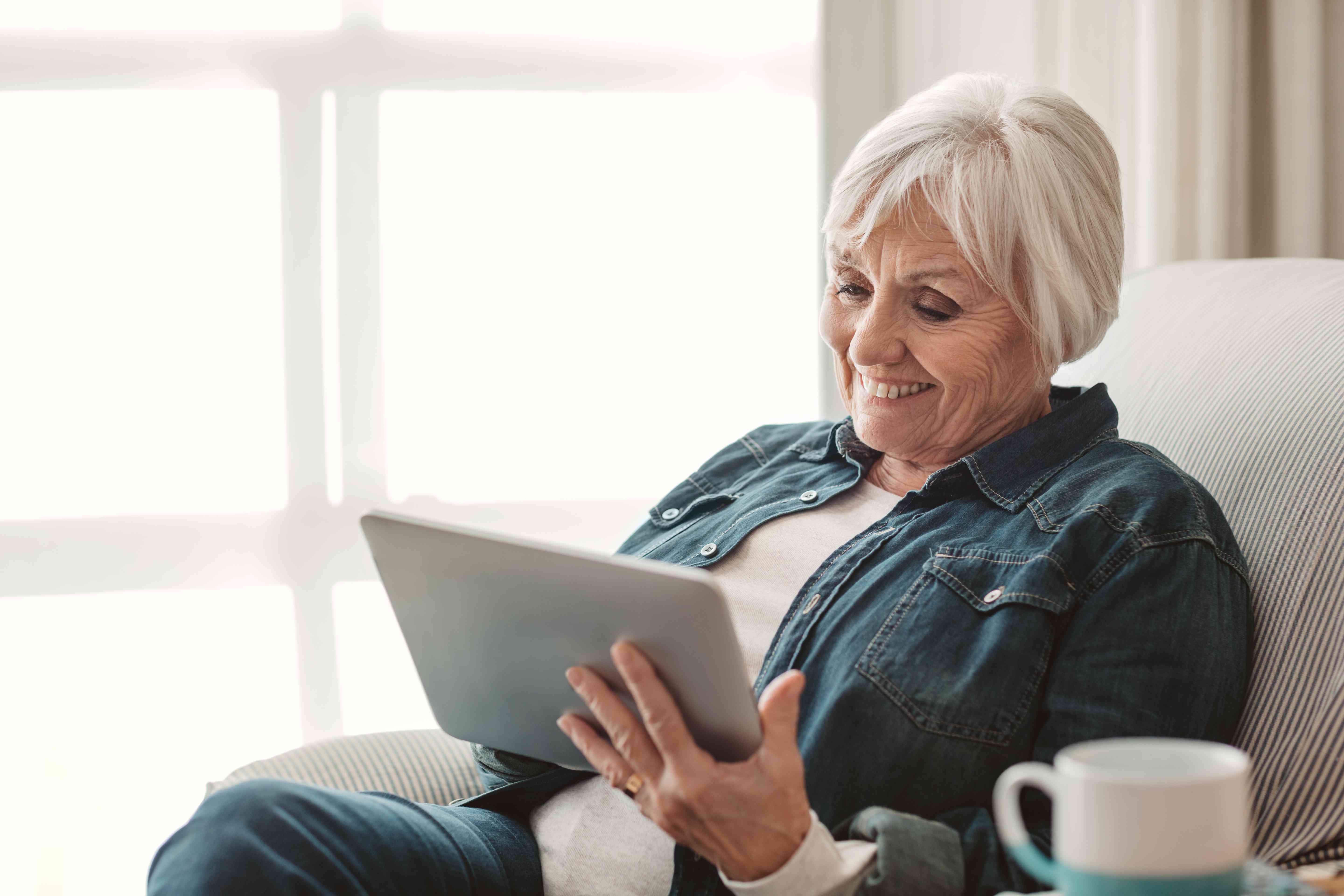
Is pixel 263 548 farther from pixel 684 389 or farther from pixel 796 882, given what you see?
pixel 796 882

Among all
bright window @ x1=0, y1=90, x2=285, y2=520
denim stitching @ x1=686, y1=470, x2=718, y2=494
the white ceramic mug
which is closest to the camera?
the white ceramic mug

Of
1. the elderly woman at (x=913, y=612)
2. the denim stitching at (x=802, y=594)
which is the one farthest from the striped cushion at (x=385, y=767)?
the denim stitching at (x=802, y=594)

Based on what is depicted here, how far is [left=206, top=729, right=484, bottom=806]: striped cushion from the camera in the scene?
1229 mm

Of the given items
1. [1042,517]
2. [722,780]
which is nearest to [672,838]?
[722,780]

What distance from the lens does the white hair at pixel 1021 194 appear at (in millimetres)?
1071

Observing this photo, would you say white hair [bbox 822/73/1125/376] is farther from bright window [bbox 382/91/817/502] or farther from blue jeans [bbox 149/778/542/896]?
bright window [bbox 382/91/817/502]

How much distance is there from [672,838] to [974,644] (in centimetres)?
32

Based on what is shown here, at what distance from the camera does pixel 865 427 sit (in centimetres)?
120

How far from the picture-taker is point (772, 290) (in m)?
2.19

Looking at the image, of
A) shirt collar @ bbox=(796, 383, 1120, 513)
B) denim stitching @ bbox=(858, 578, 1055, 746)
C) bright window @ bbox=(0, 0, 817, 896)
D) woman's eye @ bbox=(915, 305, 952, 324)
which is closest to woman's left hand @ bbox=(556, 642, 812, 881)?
denim stitching @ bbox=(858, 578, 1055, 746)

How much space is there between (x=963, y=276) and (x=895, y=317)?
83mm

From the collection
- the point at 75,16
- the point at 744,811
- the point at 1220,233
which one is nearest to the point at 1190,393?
the point at 1220,233

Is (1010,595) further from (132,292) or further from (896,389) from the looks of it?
(132,292)

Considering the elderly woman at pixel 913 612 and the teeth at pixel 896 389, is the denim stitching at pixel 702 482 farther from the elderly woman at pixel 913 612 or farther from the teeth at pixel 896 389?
the teeth at pixel 896 389
